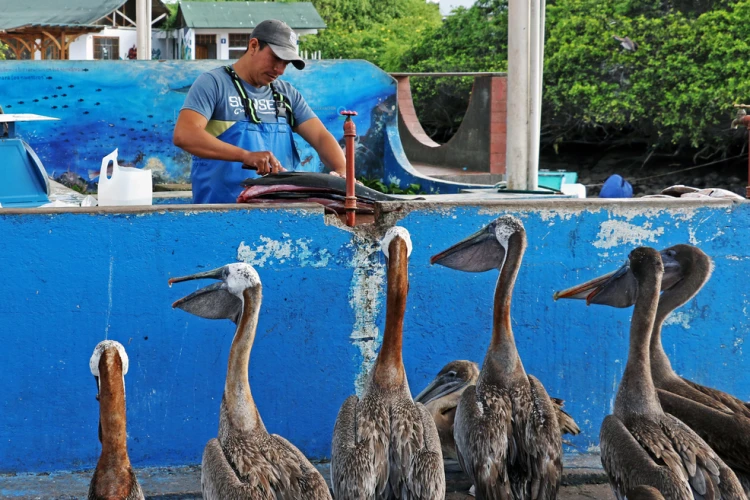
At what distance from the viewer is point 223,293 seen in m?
4.68

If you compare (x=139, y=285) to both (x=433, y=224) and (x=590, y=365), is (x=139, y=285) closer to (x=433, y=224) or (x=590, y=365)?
(x=433, y=224)

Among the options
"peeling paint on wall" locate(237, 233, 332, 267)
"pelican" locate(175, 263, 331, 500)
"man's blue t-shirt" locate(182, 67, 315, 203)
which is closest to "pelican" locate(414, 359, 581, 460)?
"peeling paint on wall" locate(237, 233, 332, 267)

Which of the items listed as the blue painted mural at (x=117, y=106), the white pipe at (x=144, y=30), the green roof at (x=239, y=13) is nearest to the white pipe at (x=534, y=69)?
the blue painted mural at (x=117, y=106)

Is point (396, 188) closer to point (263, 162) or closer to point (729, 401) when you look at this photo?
point (263, 162)

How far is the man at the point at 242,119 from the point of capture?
Result: 5965 millimetres

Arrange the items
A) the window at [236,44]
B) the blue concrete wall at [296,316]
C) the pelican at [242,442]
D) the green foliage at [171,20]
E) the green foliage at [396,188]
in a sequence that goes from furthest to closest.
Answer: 1. the green foliage at [171,20]
2. the window at [236,44]
3. the green foliage at [396,188]
4. the blue concrete wall at [296,316]
5. the pelican at [242,442]

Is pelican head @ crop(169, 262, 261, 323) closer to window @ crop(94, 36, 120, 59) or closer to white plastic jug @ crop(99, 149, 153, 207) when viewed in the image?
white plastic jug @ crop(99, 149, 153, 207)

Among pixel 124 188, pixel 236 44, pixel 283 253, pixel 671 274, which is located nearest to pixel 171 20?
pixel 236 44

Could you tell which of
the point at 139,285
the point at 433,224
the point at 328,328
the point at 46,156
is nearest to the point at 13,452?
the point at 139,285

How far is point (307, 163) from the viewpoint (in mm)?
12742

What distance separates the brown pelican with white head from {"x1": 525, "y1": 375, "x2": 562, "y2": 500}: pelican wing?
25cm

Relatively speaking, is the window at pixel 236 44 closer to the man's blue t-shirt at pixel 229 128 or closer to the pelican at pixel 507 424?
the man's blue t-shirt at pixel 229 128

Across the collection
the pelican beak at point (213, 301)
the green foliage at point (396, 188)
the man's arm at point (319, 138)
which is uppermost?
the man's arm at point (319, 138)

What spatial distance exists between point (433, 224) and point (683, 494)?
7.10 feet
